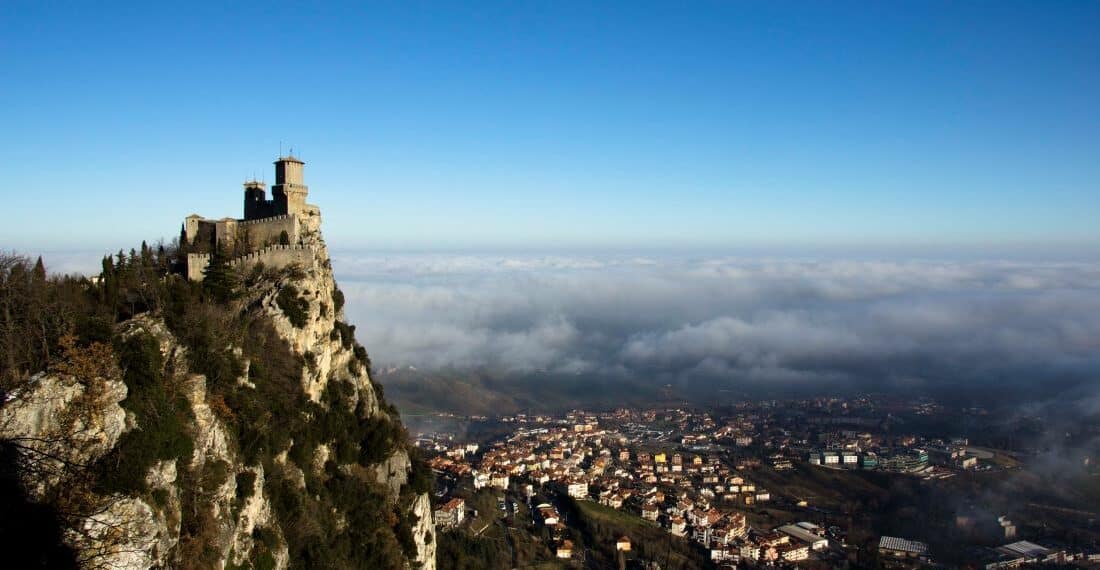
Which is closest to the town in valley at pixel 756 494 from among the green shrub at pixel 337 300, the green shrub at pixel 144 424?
the green shrub at pixel 337 300

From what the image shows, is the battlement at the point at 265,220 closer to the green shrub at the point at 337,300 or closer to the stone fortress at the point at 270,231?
the stone fortress at the point at 270,231

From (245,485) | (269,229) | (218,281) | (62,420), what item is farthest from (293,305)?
(62,420)

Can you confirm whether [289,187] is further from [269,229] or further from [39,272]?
[39,272]

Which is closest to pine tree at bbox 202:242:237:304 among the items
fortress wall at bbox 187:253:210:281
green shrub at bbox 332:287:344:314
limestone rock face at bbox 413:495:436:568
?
fortress wall at bbox 187:253:210:281

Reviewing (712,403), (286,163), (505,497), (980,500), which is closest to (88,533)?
(286,163)

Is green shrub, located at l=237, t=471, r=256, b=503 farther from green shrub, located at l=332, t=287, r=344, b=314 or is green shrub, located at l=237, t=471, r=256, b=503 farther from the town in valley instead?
the town in valley

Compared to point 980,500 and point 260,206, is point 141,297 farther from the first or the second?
point 980,500

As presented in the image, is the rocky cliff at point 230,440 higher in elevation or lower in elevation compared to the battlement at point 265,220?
lower
